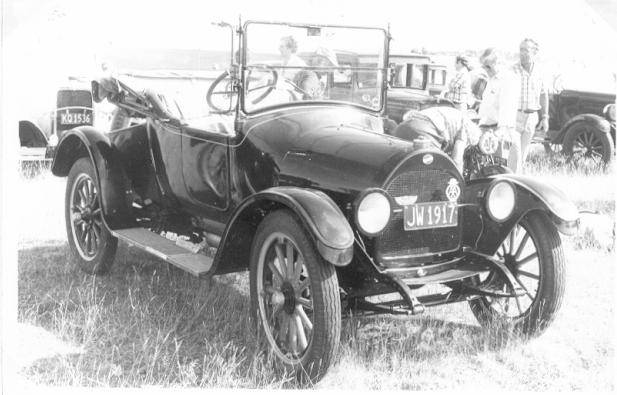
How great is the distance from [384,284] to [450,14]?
4.89 ft

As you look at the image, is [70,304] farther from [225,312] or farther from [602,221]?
[602,221]

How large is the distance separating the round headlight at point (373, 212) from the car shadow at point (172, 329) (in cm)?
66

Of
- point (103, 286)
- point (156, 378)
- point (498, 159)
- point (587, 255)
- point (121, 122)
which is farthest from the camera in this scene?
point (121, 122)

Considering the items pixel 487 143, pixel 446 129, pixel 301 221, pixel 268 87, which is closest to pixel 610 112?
pixel 446 129

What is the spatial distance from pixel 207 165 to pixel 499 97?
331cm

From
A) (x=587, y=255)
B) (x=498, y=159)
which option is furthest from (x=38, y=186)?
(x=587, y=255)

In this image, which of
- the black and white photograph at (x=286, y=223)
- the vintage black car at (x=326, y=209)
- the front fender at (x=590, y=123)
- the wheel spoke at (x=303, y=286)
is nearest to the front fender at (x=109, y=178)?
the black and white photograph at (x=286, y=223)

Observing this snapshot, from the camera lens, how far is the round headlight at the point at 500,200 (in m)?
3.62

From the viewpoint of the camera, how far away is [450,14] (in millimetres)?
3867

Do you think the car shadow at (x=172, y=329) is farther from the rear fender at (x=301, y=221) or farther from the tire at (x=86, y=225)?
the rear fender at (x=301, y=221)

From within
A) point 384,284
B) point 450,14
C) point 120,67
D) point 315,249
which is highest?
point 450,14

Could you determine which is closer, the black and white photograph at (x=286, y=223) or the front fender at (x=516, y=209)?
the black and white photograph at (x=286, y=223)

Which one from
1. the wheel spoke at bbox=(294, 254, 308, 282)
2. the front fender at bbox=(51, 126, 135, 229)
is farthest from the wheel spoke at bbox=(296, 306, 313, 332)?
the front fender at bbox=(51, 126, 135, 229)

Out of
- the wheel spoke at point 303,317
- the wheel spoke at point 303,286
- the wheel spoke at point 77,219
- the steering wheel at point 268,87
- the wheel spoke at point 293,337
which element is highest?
the steering wheel at point 268,87
